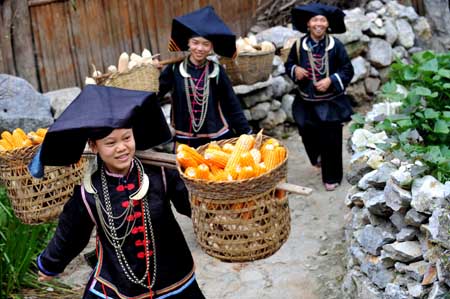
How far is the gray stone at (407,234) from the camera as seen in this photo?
4.13m

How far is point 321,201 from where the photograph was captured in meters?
6.76

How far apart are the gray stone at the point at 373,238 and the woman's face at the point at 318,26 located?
2563 mm

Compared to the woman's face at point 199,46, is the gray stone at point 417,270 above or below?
below

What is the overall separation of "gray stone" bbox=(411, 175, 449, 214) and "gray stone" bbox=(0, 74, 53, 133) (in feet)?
12.6

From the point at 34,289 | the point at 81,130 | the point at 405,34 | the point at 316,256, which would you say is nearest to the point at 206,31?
the point at 316,256

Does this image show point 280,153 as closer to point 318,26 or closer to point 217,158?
point 217,158

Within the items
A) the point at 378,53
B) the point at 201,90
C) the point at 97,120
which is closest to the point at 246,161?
the point at 97,120

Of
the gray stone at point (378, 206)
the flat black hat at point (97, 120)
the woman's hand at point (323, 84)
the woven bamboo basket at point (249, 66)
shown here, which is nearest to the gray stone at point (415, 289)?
the gray stone at point (378, 206)

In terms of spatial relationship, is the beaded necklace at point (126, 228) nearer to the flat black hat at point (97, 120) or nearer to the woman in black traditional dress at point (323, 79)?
the flat black hat at point (97, 120)

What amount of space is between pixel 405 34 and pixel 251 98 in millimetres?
2564

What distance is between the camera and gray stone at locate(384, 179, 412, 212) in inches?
161

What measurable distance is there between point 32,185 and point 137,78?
240 cm

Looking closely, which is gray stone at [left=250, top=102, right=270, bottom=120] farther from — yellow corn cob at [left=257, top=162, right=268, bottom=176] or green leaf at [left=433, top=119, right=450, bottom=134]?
yellow corn cob at [left=257, top=162, right=268, bottom=176]

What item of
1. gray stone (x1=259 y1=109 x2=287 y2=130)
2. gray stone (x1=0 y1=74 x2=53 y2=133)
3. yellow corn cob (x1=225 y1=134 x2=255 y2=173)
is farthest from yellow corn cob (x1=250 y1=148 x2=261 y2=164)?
gray stone (x1=259 y1=109 x2=287 y2=130)
